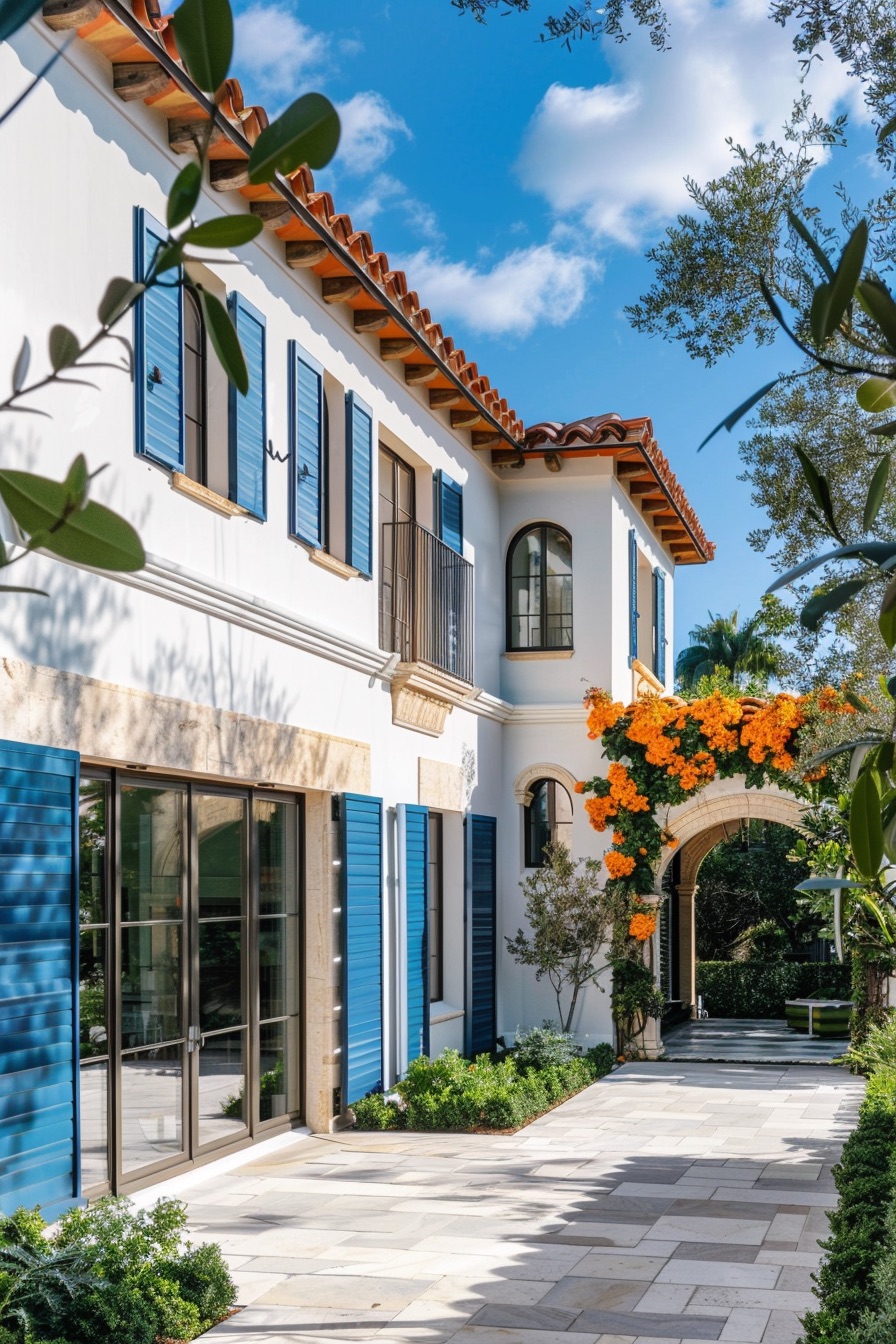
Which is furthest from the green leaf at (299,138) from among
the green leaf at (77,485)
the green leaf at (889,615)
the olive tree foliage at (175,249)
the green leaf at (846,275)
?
the green leaf at (889,615)

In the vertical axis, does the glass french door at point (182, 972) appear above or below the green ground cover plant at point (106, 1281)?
above

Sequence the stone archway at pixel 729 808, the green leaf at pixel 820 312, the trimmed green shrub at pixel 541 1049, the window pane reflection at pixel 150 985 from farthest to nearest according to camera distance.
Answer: the stone archway at pixel 729 808, the trimmed green shrub at pixel 541 1049, the window pane reflection at pixel 150 985, the green leaf at pixel 820 312

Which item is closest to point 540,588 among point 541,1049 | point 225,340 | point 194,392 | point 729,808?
point 729,808

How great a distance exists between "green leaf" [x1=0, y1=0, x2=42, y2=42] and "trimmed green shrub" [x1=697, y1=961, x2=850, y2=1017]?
22.4m

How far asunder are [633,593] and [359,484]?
6552mm

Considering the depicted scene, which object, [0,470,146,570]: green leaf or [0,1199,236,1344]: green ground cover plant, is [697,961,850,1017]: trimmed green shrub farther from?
[0,470,146,570]: green leaf

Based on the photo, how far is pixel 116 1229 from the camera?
589 centimetres

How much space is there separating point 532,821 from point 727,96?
40.5ft

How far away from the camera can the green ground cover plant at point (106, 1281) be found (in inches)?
213

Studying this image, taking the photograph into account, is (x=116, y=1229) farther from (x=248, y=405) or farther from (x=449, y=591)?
(x=449, y=591)

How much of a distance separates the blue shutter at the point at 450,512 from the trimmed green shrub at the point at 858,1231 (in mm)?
6691

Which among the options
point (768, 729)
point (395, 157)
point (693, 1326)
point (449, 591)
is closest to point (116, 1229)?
point (693, 1326)

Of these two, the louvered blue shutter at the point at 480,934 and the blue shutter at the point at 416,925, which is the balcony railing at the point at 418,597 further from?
the louvered blue shutter at the point at 480,934

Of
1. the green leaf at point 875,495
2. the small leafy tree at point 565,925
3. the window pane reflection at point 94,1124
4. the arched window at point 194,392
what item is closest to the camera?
the green leaf at point 875,495
